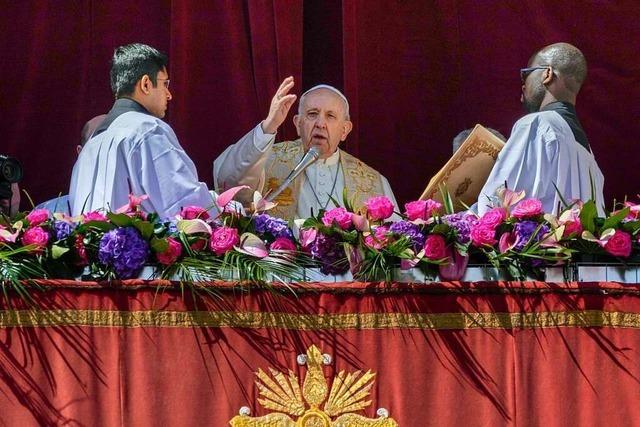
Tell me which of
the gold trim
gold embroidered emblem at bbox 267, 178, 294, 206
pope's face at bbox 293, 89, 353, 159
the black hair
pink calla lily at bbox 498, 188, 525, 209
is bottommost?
the gold trim

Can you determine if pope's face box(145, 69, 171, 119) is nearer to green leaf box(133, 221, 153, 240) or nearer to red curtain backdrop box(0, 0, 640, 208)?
green leaf box(133, 221, 153, 240)

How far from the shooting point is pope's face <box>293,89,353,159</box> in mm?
8984

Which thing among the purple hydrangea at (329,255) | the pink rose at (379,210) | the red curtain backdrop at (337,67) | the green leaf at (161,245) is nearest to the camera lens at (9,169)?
the green leaf at (161,245)

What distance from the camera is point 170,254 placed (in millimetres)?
6809

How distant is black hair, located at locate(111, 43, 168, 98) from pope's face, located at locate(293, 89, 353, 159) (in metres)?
1.11

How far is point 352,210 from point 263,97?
107 inches

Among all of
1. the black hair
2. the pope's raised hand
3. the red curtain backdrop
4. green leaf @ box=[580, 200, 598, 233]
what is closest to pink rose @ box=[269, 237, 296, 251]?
green leaf @ box=[580, 200, 598, 233]

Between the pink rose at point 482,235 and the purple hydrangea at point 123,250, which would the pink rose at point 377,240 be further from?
the purple hydrangea at point 123,250

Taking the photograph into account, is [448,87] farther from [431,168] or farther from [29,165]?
[29,165]

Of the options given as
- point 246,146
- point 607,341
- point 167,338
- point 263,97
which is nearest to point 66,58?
point 263,97

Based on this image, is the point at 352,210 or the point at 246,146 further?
the point at 246,146

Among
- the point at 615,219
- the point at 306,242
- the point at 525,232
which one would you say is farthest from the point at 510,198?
the point at 306,242

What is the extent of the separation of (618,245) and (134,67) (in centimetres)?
259

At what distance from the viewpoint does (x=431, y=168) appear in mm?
10102
